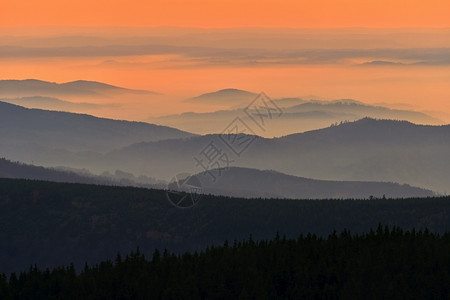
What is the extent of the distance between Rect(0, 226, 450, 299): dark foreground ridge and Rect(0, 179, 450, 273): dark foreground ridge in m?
92.2

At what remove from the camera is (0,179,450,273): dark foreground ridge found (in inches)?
6393

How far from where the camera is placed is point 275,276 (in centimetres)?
6019

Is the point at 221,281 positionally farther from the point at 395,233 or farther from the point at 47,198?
the point at 47,198

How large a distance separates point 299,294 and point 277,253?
17.8 feet

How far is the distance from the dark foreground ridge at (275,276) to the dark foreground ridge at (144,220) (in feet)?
303

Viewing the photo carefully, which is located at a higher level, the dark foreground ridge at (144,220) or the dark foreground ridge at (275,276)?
the dark foreground ridge at (144,220)

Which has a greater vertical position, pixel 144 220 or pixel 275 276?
pixel 144 220

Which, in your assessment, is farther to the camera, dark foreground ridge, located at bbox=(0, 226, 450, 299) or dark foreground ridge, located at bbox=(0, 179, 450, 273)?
dark foreground ridge, located at bbox=(0, 179, 450, 273)

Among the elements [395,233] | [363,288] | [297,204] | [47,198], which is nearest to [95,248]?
[47,198]

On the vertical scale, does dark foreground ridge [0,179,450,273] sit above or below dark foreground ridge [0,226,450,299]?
above

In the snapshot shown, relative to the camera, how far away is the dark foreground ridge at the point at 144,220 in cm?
16238

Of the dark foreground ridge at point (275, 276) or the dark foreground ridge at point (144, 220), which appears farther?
the dark foreground ridge at point (144, 220)

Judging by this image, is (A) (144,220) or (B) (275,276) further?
(A) (144,220)

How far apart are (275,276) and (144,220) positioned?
125125 mm
